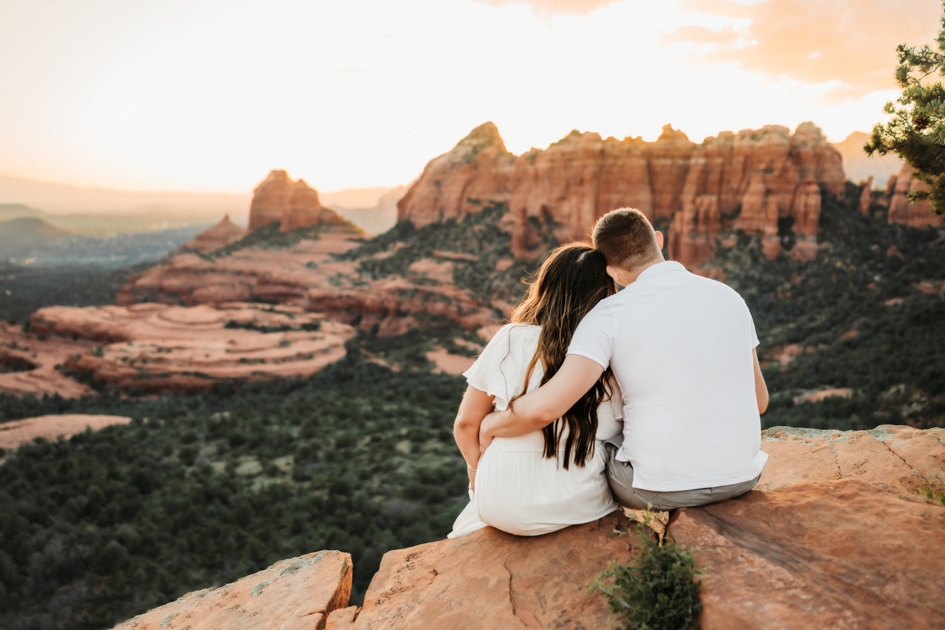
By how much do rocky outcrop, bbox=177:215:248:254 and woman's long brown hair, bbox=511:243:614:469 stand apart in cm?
8434

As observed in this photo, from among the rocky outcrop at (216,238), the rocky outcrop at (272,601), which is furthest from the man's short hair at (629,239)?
the rocky outcrop at (216,238)

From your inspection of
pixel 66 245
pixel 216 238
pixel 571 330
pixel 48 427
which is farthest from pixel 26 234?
pixel 571 330

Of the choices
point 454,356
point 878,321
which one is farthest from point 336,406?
point 878,321

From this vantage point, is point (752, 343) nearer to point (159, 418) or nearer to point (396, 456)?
point (396, 456)

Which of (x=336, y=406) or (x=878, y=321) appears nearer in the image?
(x=336, y=406)

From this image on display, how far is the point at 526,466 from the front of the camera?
8.91 ft

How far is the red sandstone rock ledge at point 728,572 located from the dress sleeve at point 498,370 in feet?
3.18

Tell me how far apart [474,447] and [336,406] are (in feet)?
51.3

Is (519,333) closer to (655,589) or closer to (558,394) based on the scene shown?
(558,394)

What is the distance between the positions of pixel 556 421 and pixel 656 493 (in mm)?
633

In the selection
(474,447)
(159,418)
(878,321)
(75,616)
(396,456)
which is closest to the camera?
(474,447)

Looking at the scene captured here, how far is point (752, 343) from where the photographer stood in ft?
8.46

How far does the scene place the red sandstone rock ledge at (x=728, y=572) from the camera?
6.50 ft

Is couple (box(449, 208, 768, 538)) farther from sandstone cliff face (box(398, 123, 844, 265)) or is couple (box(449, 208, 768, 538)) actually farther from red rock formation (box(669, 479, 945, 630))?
sandstone cliff face (box(398, 123, 844, 265))
